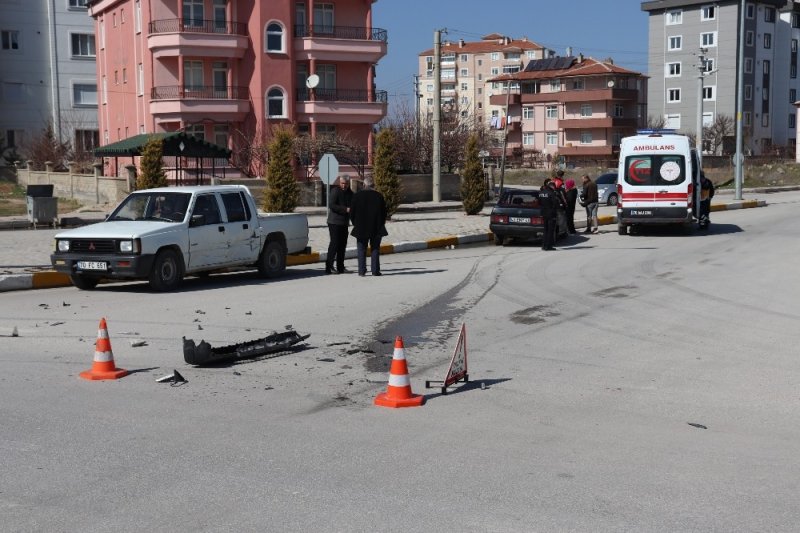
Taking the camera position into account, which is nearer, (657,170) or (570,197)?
(657,170)

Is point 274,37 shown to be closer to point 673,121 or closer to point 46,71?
point 46,71

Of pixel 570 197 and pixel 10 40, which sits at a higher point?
pixel 10 40

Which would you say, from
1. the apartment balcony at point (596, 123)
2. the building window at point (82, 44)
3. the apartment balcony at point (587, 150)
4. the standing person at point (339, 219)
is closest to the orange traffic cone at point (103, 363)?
the standing person at point (339, 219)

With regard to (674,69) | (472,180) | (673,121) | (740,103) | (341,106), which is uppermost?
(674,69)

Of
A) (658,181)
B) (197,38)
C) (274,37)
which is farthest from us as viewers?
(274,37)

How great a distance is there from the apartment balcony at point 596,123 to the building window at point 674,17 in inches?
399

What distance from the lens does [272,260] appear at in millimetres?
18203

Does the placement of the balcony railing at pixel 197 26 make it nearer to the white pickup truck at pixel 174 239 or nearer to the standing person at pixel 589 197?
the standing person at pixel 589 197

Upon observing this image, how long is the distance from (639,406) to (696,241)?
1937 cm

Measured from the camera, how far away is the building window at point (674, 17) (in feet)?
312

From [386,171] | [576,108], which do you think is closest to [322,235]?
[386,171]

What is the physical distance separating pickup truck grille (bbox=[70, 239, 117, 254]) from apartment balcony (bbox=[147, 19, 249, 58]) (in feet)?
120

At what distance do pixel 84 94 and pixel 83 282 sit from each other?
178 ft

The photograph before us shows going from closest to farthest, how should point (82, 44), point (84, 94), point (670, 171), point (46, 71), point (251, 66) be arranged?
point (670, 171), point (251, 66), point (46, 71), point (84, 94), point (82, 44)
